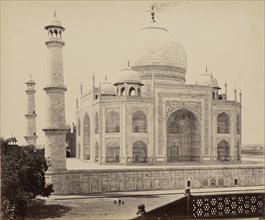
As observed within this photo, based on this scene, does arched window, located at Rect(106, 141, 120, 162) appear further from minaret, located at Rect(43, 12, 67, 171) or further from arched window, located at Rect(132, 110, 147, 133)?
minaret, located at Rect(43, 12, 67, 171)

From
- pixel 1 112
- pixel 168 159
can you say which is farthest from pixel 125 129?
pixel 1 112

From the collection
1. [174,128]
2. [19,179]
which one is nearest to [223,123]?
[174,128]

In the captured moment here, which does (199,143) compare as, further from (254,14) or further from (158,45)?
(254,14)

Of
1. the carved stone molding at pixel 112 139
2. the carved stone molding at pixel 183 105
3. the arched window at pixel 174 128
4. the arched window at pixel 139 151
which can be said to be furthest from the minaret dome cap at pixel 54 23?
the arched window at pixel 174 128

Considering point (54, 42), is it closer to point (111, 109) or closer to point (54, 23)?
point (54, 23)

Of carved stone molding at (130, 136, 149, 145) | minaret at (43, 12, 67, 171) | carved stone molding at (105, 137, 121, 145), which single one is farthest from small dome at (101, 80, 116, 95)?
minaret at (43, 12, 67, 171)

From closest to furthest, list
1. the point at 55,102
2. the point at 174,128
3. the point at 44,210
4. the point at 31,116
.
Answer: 1. the point at 44,210
2. the point at 55,102
3. the point at 174,128
4. the point at 31,116
